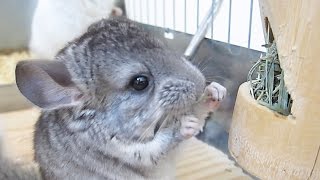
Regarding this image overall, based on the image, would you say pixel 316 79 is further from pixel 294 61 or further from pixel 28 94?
pixel 28 94

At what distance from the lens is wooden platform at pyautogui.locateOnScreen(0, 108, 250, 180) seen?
5.58 feet

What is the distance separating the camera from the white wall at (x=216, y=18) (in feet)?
5.62

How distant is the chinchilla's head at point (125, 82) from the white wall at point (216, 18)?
66 centimetres

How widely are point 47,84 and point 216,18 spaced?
3.51 feet

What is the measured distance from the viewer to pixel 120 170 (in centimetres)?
114

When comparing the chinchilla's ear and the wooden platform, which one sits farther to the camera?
the wooden platform

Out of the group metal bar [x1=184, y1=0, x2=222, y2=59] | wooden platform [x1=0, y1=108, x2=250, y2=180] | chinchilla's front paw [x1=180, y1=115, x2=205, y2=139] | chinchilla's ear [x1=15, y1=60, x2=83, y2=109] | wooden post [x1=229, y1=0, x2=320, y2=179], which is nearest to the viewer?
wooden post [x1=229, y1=0, x2=320, y2=179]

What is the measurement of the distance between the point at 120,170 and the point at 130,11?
1.98 metres

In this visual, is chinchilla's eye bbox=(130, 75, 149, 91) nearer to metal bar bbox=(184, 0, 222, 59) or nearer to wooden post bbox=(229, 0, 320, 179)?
wooden post bbox=(229, 0, 320, 179)

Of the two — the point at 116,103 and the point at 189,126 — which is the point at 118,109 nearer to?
the point at 116,103

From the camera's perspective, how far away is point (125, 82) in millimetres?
1063

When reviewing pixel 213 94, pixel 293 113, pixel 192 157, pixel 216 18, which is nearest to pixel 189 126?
pixel 213 94

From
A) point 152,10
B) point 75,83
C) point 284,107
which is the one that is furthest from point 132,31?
point 152,10

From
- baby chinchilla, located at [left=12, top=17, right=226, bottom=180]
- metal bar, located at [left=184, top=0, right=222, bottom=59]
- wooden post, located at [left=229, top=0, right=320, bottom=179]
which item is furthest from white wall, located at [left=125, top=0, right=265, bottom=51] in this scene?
wooden post, located at [left=229, top=0, right=320, bottom=179]
